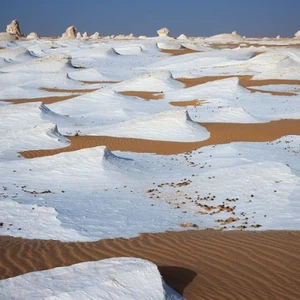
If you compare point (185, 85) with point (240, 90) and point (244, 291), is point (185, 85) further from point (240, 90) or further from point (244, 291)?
point (244, 291)

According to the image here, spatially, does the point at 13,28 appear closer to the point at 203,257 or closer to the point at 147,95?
the point at 147,95

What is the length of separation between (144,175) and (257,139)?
7.90 metres

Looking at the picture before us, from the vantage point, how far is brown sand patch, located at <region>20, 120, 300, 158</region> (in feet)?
63.2

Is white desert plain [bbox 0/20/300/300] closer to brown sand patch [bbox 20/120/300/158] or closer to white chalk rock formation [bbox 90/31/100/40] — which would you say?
brown sand patch [bbox 20/120/300/158]

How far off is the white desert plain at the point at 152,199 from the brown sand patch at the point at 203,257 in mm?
28

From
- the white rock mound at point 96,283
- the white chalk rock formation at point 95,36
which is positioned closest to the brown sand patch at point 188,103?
the white rock mound at point 96,283

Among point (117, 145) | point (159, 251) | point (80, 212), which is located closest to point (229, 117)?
point (117, 145)

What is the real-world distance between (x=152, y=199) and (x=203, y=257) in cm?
480

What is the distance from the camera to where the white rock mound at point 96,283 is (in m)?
5.54

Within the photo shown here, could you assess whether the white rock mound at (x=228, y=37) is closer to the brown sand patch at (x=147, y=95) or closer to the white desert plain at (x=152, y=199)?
the brown sand patch at (x=147, y=95)

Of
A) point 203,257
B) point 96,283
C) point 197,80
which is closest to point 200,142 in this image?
point 203,257

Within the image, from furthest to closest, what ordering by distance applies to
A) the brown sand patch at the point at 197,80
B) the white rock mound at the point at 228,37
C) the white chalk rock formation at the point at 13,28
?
the white rock mound at the point at 228,37
the white chalk rock formation at the point at 13,28
the brown sand patch at the point at 197,80

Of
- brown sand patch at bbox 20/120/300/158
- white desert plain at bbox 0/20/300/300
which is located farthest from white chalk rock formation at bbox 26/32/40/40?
brown sand patch at bbox 20/120/300/158

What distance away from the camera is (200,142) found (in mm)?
20672
